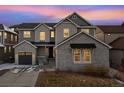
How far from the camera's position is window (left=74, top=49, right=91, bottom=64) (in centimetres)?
3041

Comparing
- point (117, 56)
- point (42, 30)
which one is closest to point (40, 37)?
point (42, 30)

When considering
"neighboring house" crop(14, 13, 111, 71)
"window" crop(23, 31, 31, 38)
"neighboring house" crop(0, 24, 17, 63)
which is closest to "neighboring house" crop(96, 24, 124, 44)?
"neighboring house" crop(14, 13, 111, 71)

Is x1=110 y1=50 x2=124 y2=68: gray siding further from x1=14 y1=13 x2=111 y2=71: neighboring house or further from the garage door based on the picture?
the garage door

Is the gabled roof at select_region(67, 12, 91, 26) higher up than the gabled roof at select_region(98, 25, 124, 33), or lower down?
higher up

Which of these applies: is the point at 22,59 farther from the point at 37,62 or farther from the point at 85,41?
the point at 85,41

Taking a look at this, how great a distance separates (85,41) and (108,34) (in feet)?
59.8

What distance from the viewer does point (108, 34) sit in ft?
159

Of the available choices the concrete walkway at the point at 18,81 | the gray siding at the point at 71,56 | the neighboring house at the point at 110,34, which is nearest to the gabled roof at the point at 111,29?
the neighboring house at the point at 110,34

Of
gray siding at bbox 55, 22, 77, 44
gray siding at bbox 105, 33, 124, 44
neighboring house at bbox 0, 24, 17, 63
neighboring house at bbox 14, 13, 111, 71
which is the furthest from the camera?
gray siding at bbox 105, 33, 124, 44

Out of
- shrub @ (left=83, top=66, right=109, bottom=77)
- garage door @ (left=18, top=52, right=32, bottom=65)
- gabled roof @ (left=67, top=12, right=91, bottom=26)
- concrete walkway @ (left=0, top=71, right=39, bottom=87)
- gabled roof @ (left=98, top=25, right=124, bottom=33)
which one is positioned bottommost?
concrete walkway @ (left=0, top=71, right=39, bottom=87)

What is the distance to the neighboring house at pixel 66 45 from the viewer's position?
1201 inches

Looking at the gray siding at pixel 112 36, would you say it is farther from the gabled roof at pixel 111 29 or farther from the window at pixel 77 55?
the window at pixel 77 55

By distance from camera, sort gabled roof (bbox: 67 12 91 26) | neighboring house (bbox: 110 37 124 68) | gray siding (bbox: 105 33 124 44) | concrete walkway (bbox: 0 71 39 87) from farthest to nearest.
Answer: gray siding (bbox: 105 33 124 44), gabled roof (bbox: 67 12 91 26), neighboring house (bbox: 110 37 124 68), concrete walkway (bbox: 0 71 39 87)
